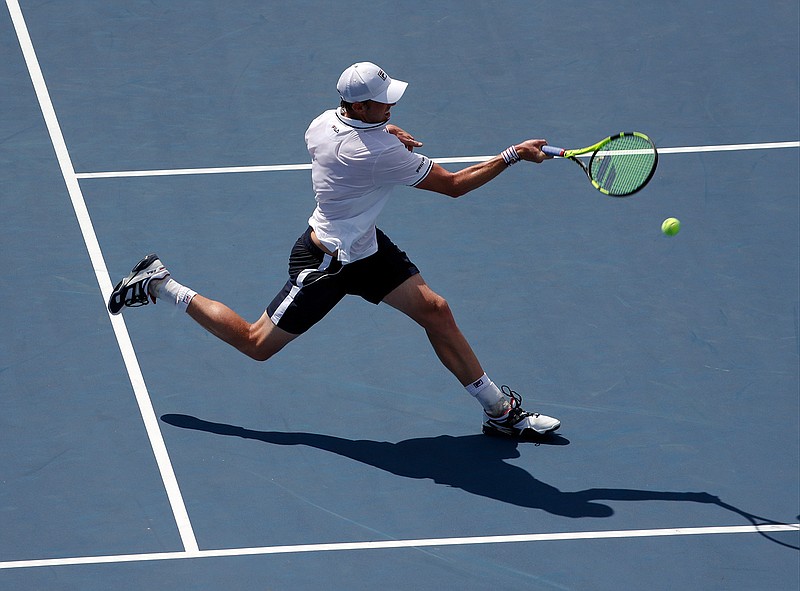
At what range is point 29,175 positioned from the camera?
9055 mm

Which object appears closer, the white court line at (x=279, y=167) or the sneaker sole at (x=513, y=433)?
the sneaker sole at (x=513, y=433)

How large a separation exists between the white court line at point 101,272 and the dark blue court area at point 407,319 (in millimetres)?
20

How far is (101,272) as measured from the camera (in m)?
8.33

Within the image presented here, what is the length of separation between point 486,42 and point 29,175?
347 cm

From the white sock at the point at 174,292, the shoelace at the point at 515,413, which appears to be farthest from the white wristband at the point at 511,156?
the white sock at the point at 174,292

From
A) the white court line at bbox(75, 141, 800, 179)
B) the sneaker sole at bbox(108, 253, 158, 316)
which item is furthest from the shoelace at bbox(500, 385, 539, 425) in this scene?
the white court line at bbox(75, 141, 800, 179)

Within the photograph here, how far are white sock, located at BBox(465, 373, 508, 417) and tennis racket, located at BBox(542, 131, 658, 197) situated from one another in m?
1.15

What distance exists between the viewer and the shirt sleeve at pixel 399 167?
6.97 meters

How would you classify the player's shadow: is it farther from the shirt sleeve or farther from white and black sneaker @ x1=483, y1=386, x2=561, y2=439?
the shirt sleeve

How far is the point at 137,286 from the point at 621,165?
2.66 metres

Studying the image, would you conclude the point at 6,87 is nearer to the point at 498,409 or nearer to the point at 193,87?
the point at 193,87

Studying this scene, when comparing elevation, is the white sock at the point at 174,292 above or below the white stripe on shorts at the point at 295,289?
above

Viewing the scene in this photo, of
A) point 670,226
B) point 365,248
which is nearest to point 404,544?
point 365,248

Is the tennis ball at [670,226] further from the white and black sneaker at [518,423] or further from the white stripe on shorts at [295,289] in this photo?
the white stripe on shorts at [295,289]
